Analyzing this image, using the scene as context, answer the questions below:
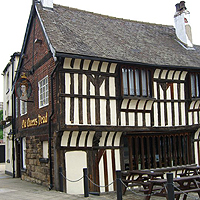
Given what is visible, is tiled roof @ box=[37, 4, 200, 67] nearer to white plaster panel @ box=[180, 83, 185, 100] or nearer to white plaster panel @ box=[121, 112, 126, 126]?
white plaster panel @ box=[180, 83, 185, 100]

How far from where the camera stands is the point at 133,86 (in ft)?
43.0

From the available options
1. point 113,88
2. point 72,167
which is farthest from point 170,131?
point 72,167

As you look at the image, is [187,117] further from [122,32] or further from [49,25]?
[49,25]

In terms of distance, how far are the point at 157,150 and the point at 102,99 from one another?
3.75m

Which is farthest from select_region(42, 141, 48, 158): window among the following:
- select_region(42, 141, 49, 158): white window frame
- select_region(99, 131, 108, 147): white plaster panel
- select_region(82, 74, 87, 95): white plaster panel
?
select_region(82, 74, 87, 95): white plaster panel

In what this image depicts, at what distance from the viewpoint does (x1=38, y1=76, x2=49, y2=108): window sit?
43.5 feet

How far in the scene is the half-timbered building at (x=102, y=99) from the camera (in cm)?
1191

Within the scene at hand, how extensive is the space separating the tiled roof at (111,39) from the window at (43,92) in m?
2.11

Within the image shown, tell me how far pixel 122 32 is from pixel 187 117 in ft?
16.8

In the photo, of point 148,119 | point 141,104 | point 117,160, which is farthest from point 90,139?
point 148,119

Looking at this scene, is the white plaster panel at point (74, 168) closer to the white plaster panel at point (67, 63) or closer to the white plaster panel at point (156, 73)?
the white plaster panel at point (67, 63)

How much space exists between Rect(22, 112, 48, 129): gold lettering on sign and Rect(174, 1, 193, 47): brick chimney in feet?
28.6

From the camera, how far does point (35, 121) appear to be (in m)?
14.3

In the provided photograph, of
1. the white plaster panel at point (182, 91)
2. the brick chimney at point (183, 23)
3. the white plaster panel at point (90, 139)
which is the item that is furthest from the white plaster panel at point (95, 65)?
the brick chimney at point (183, 23)
